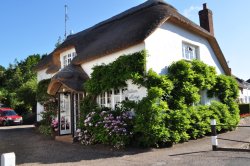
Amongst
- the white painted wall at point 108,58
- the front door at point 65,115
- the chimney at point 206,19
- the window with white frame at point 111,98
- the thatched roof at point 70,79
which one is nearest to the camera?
the white painted wall at point 108,58

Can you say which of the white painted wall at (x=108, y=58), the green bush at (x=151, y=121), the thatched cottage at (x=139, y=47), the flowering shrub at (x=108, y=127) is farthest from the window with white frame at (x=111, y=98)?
the green bush at (x=151, y=121)

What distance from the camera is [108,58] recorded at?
13.3 metres

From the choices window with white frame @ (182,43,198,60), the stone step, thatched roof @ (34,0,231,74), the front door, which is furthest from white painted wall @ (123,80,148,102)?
the front door

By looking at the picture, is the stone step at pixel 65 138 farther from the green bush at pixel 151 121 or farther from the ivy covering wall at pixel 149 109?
the green bush at pixel 151 121

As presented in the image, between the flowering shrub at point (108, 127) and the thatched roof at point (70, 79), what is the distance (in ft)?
5.86

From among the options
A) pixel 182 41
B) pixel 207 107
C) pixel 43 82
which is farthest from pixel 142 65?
pixel 43 82

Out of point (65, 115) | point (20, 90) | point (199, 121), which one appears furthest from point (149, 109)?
point (20, 90)

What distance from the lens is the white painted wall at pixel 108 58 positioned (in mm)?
11891

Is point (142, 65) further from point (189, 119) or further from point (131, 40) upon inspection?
point (189, 119)

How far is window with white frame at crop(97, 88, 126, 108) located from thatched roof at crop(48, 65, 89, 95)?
1136 mm

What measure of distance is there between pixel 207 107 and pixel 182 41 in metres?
3.71

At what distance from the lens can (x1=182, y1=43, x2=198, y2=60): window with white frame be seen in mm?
14384

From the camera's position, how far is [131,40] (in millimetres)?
11703

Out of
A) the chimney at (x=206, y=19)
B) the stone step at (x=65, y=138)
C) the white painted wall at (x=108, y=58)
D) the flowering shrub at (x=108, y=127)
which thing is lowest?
the stone step at (x=65, y=138)
